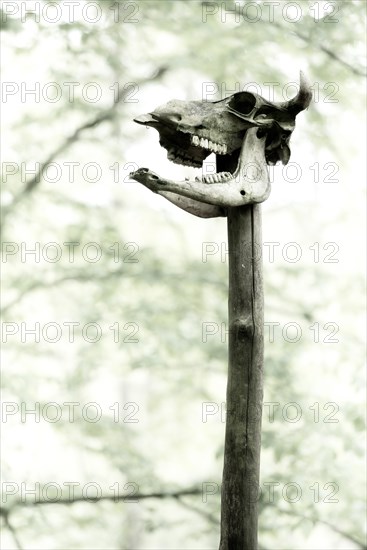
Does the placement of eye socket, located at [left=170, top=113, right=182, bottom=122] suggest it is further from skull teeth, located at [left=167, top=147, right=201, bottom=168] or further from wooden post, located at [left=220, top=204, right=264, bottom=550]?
wooden post, located at [left=220, top=204, right=264, bottom=550]

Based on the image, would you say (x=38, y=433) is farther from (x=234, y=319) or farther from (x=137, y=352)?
(x=234, y=319)

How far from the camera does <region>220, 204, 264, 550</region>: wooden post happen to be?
2.08 m

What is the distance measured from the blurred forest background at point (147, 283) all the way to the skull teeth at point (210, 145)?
6.26 feet

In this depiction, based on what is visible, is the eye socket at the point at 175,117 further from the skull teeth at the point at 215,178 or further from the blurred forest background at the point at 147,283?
the blurred forest background at the point at 147,283

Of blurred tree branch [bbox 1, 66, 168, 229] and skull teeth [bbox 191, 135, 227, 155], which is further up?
blurred tree branch [bbox 1, 66, 168, 229]

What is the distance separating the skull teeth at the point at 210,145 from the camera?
83.1 inches

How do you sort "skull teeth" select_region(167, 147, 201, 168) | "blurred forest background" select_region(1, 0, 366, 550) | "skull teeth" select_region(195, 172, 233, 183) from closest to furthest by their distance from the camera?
"skull teeth" select_region(195, 172, 233, 183) < "skull teeth" select_region(167, 147, 201, 168) < "blurred forest background" select_region(1, 0, 366, 550)

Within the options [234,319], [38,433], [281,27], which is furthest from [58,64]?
[234,319]

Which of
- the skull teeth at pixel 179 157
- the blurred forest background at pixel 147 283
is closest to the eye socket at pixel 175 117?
the skull teeth at pixel 179 157

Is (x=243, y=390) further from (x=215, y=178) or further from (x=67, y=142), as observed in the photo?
(x=67, y=142)

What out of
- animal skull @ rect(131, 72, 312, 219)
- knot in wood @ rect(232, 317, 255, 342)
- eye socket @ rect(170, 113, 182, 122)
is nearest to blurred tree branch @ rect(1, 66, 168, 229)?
animal skull @ rect(131, 72, 312, 219)

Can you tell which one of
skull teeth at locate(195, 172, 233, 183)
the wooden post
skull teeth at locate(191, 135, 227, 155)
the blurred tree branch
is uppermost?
the blurred tree branch

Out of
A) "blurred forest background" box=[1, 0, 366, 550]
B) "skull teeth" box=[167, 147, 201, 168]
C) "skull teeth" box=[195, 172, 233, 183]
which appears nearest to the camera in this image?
"skull teeth" box=[195, 172, 233, 183]

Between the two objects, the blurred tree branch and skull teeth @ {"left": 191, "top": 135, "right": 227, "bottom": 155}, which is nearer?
skull teeth @ {"left": 191, "top": 135, "right": 227, "bottom": 155}
